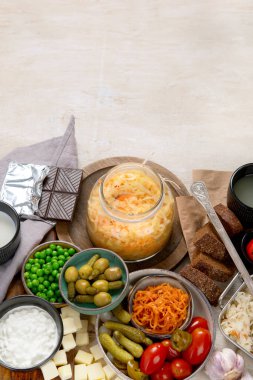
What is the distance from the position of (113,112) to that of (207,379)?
1787 mm

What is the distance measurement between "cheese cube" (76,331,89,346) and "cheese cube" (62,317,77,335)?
0.05 metres

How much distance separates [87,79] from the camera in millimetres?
4309

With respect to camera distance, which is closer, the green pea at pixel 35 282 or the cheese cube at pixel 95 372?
the cheese cube at pixel 95 372

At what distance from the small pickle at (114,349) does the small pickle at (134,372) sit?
0.03 meters

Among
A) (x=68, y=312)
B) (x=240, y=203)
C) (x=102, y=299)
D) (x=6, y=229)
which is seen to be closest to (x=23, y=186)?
(x=6, y=229)

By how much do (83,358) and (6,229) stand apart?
2.55ft

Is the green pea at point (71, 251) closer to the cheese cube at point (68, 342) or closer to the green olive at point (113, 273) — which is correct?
the green olive at point (113, 273)

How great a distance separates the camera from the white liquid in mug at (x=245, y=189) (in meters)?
3.48

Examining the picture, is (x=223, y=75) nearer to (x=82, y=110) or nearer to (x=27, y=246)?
(x=82, y=110)

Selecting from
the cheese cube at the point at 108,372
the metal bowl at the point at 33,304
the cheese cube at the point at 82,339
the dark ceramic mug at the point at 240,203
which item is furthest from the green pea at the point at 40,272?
the dark ceramic mug at the point at 240,203

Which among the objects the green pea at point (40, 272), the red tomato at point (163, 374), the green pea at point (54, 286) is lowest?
the red tomato at point (163, 374)

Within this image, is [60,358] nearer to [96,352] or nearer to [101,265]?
[96,352]

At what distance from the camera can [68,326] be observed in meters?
3.27

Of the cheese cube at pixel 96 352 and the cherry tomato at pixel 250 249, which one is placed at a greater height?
the cherry tomato at pixel 250 249
